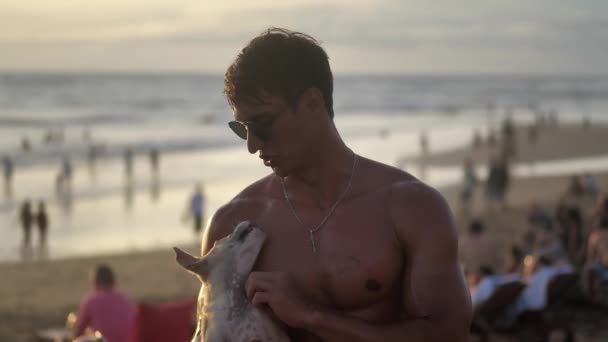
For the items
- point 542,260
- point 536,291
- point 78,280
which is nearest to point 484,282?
point 536,291

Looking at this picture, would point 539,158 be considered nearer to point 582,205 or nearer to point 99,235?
point 582,205

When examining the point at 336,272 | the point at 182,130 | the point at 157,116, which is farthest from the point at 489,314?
the point at 157,116

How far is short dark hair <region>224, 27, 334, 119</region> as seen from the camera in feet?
7.54

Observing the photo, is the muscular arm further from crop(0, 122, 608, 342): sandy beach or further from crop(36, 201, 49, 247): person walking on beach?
crop(36, 201, 49, 247): person walking on beach

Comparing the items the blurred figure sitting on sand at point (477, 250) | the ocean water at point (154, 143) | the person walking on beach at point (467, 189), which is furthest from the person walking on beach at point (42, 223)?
the blurred figure sitting on sand at point (477, 250)

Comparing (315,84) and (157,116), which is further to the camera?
(157,116)

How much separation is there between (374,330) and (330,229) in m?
0.30

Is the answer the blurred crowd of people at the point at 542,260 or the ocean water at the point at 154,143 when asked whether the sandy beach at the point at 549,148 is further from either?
the blurred crowd of people at the point at 542,260

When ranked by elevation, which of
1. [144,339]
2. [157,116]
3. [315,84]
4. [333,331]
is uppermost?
[315,84]

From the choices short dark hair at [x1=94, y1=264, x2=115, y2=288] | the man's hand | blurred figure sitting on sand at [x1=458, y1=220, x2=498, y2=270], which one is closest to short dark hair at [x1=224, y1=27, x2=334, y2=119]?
the man's hand

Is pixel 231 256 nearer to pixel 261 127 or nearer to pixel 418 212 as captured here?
pixel 261 127

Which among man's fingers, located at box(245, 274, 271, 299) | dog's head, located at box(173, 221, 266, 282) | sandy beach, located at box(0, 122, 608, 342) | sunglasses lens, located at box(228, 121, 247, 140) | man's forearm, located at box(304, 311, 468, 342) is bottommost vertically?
sandy beach, located at box(0, 122, 608, 342)

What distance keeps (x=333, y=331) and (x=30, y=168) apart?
1332 inches

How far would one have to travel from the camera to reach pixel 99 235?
2092 cm
